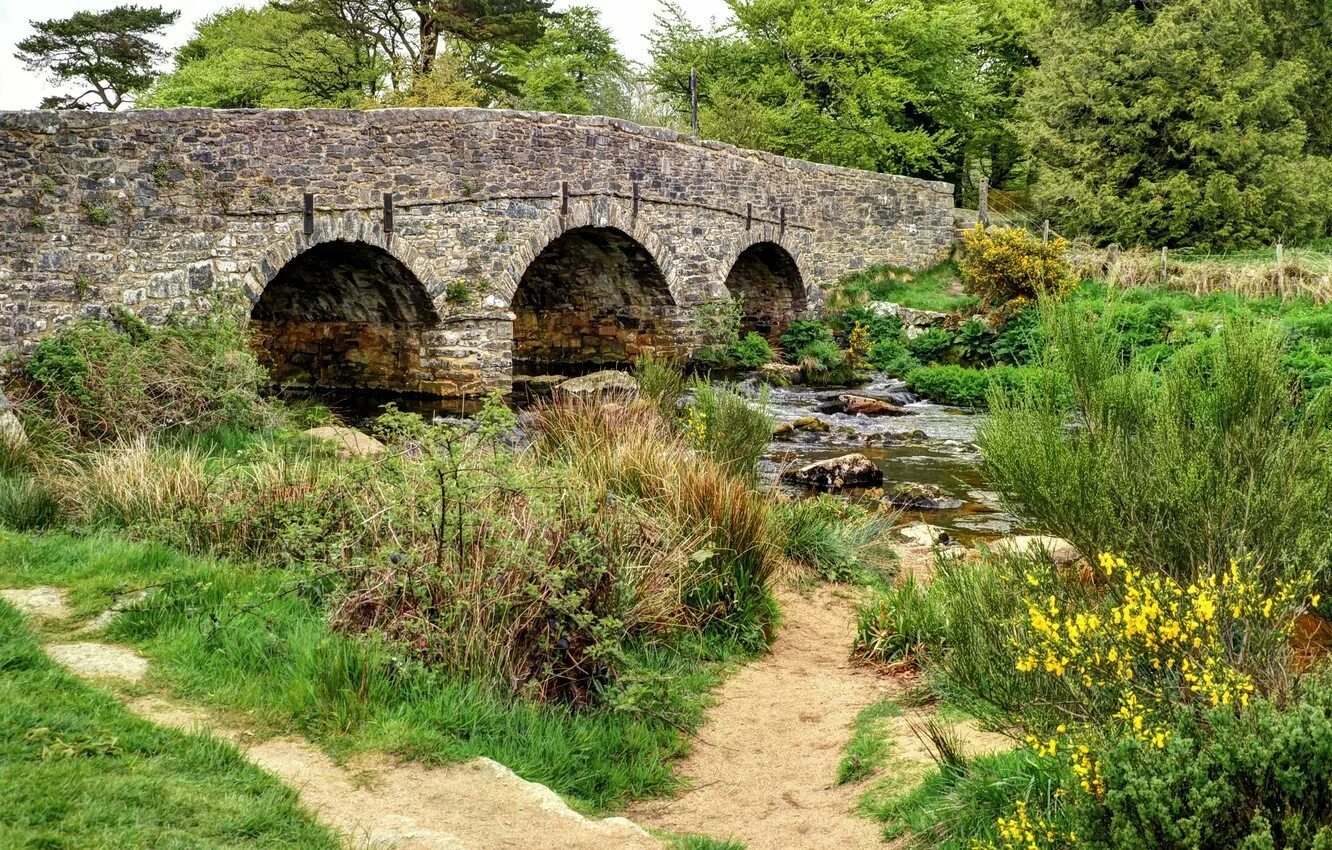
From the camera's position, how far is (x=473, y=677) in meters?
5.41

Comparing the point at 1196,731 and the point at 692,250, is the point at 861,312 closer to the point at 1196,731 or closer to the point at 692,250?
the point at 692,250

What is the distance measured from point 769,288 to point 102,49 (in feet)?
64.6

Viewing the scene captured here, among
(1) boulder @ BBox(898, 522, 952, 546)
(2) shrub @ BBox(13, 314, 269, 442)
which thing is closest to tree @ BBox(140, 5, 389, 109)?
(2) shrub @ BBox(13, 314, 269, 442)

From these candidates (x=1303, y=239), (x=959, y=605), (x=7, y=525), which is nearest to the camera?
(x=959, y=605)

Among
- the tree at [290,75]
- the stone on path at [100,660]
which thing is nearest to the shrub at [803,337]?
the tree at [290,75]

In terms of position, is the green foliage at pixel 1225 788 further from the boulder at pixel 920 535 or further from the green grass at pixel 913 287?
the green grass at pixel 913 287

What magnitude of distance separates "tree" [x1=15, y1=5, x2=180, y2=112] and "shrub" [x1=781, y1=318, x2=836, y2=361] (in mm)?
19514

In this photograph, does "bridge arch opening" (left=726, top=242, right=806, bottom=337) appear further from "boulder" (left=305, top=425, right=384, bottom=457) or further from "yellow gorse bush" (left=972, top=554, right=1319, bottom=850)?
"yellow gorse bush" (left=972, top=554, right=1319, bottom=850)

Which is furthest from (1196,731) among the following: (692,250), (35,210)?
(692,250)

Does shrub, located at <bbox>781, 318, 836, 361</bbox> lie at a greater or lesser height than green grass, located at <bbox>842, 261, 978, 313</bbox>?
lesser

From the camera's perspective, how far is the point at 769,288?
79.1ft

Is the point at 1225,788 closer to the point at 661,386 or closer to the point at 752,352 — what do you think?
the point at 661,386

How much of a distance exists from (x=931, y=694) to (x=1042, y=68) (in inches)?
914

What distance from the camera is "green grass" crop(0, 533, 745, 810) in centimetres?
487
